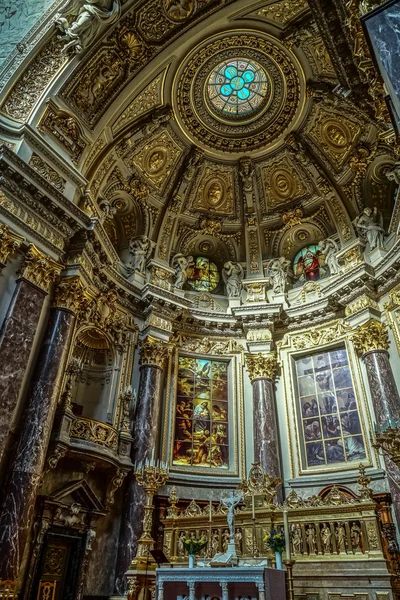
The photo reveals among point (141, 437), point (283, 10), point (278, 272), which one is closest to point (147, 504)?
point (141, 437)

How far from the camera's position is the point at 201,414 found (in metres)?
14.4

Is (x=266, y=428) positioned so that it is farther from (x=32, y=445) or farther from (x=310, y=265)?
(x=32, y=445)

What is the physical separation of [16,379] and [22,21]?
32.9ft

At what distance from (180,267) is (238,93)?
22.2 feet

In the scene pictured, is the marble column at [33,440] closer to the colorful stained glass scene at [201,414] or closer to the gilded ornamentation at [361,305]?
the colorful stained glass scene at [201,414]

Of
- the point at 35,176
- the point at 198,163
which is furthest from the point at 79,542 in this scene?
the point at 198,163

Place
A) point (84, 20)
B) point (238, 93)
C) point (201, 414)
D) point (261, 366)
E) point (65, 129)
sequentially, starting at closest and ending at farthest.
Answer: point (84, 20) < point (65, 129) < point (201, 414) < point (261, 366) < point (238, 93)

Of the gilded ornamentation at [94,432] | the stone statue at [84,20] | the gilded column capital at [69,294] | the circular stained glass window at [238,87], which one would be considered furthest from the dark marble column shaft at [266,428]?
the stone statue at [84,20]

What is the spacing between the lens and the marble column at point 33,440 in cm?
807

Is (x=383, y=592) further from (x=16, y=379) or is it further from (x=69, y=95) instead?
(x=69, y=95)

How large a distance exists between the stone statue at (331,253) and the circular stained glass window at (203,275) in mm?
4404

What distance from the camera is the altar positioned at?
16.5 ft

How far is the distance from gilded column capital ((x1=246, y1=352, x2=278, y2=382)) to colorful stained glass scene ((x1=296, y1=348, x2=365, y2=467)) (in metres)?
0.92

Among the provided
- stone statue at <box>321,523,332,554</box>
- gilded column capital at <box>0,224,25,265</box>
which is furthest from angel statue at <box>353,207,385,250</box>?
gilded column capital at <box>0,224,25,265</box>
